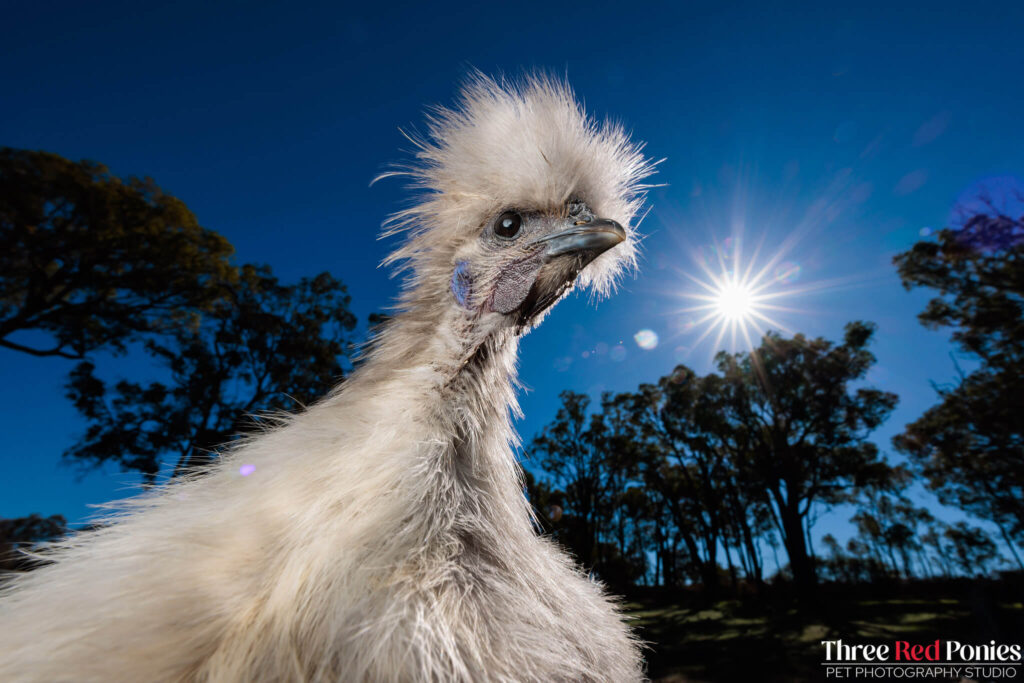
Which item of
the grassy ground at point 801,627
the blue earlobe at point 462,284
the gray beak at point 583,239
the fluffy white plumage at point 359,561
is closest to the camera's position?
the fluffy white plumage at point 359,561

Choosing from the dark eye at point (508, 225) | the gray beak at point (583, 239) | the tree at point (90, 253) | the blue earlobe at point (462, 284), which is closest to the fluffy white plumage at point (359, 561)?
the blue earlobe at point (462, 284)

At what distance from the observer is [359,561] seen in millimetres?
1299

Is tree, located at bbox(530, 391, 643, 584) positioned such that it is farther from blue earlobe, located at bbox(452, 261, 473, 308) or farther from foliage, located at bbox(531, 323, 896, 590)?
blue earlobe, located at bbox(452, 261, 473, 308)

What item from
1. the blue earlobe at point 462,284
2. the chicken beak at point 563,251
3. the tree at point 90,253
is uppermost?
the tree at point 90,253

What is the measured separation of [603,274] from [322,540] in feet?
8.85

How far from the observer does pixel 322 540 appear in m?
1.31

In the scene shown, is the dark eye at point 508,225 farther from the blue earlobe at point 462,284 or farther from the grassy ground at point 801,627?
the grassy ground at point 801,627

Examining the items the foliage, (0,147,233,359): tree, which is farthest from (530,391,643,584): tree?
(0,147,233,359): tree

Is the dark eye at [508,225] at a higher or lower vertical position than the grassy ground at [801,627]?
higher

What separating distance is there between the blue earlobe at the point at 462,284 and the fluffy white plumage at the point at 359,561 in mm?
33

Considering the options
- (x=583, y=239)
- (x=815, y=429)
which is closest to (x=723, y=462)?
(x=815, y=429)

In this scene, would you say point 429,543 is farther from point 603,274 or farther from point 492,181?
point 603,274

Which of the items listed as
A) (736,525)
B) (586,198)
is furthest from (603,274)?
(736,525)

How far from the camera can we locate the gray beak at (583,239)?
233cm
